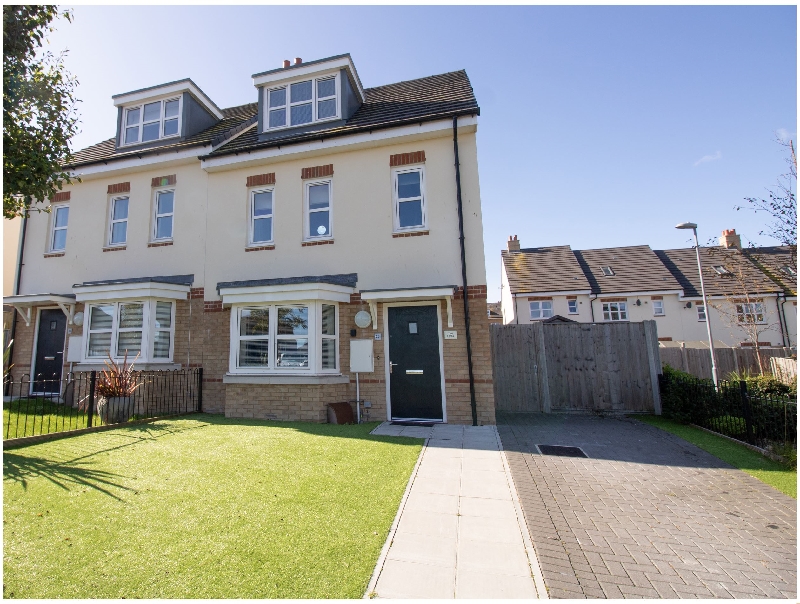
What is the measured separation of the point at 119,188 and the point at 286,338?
719 cm

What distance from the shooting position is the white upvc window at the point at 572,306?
22.5 m

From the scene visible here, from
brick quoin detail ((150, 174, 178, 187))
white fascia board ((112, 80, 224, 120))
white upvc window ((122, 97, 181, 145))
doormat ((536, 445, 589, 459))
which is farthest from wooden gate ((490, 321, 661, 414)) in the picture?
white fascia board ((112, 80, 224, 120))

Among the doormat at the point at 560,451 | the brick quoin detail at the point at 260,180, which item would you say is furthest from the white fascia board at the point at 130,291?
the doormat at the point at 560,451

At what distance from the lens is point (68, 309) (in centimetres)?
1077

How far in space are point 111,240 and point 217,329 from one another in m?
4.73

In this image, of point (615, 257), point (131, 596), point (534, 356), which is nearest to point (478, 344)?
point (534, 356)

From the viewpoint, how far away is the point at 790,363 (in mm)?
7957

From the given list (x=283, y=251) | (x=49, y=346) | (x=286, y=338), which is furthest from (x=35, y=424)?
(x=283, y=251)

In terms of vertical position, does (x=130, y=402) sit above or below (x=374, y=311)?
below

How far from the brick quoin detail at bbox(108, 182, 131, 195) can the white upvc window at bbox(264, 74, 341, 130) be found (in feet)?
14.3

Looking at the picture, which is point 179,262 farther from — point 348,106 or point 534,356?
point 534,356

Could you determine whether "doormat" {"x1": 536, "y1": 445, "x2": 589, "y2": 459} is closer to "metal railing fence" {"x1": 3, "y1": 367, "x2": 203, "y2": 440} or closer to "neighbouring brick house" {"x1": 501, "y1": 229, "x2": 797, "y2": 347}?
"metal railing fence" {"x1": 3, "y1": 367, "x2": 203, "y2": 440}

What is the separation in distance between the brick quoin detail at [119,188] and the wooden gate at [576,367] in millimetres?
10973

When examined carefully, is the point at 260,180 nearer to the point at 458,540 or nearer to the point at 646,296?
the point at 458,540
